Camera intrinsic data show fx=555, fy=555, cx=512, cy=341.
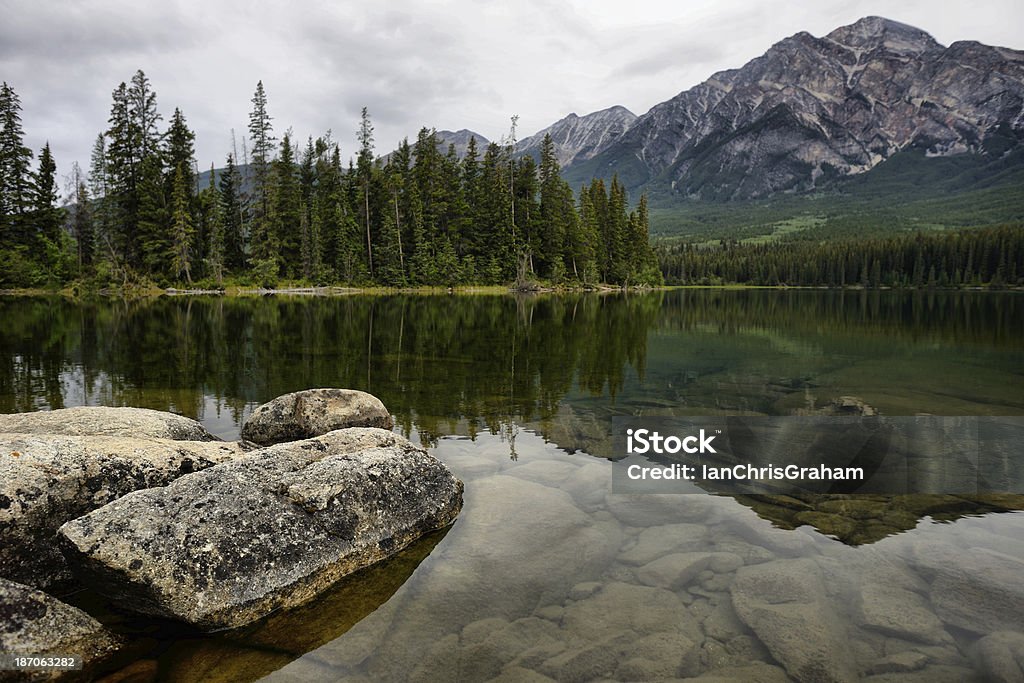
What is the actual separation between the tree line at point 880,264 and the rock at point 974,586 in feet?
558

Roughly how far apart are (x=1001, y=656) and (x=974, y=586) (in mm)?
1354

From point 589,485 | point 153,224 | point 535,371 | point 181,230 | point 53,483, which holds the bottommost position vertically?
point 589,485

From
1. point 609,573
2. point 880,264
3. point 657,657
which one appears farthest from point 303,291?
point 880,264

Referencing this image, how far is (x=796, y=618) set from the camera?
5.27 m

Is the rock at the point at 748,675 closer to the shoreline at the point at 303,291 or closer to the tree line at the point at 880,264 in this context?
the shoreline at the point at 303,291

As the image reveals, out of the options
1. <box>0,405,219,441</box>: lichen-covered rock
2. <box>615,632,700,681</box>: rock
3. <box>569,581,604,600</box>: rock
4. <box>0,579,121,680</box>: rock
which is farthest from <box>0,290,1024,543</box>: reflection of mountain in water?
<box>0,579,121,680</box>: rock

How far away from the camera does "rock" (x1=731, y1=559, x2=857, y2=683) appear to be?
466 cm

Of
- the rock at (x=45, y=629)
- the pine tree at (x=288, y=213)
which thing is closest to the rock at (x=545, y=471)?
the rock at (x=45, y=629)

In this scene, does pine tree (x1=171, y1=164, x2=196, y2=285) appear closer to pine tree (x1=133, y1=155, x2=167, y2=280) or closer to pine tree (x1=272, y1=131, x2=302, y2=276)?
pine tree (x1=133, y1=155, x2=167, y2=280)

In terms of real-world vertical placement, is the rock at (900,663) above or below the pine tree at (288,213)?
below

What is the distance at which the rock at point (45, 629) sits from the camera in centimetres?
450

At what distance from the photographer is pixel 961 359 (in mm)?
22578

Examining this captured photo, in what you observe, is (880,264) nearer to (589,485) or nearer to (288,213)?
(288,213)

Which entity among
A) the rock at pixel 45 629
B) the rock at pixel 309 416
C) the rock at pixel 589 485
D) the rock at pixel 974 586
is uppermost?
the rock at pixel 309 416
